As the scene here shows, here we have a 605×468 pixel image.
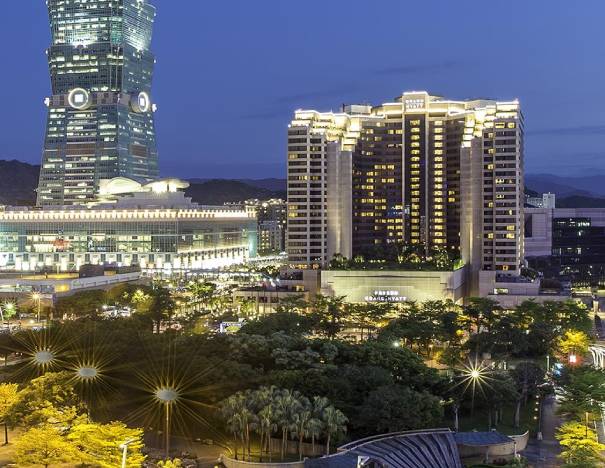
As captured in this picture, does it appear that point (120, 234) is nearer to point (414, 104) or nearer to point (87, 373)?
point (414, 104)

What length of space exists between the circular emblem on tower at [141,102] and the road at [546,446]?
14247 centimetres

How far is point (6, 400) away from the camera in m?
41.2

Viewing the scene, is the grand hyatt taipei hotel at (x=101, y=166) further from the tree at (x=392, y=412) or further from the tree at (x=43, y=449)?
the tree at (x=43, y=449)

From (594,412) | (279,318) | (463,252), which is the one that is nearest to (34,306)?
(279,318)

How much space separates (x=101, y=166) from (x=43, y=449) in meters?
141

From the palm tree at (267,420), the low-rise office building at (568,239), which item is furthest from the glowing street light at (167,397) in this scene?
the low-rise office building at (568,239)

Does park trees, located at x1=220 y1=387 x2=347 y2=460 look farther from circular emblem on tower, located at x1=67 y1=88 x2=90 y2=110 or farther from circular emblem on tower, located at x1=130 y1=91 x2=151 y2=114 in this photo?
circular emblem on tower, located at x1=130 y1=91 x2=151 y2=114

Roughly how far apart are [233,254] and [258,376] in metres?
119

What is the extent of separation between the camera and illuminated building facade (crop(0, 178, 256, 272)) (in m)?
138

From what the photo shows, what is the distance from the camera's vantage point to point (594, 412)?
42469 millimetres

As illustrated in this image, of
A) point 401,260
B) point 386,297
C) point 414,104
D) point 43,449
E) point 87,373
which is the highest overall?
point 414,104

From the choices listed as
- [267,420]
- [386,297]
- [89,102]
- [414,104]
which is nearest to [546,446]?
[267,420]

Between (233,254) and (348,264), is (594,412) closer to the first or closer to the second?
(348,264)

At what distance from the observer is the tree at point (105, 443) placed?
34812mm
